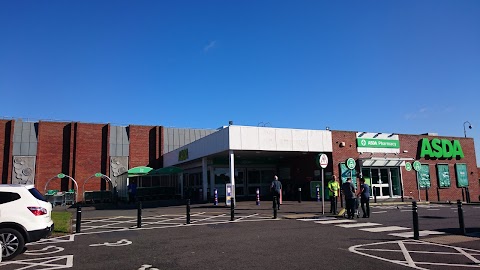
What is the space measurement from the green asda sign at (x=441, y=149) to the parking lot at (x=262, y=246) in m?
18.2

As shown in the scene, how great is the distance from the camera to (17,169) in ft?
118

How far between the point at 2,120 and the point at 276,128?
95.9 feet

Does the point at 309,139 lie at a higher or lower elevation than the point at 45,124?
lower

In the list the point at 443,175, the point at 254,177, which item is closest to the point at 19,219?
the point at 254,177

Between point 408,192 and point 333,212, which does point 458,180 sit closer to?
point 408,192

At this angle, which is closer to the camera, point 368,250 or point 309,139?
point 368,250

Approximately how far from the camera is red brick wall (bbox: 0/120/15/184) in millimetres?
35534

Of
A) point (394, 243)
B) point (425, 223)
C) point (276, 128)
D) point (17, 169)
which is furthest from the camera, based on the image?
point (17, 169)

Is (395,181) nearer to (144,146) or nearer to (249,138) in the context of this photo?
(249,138)

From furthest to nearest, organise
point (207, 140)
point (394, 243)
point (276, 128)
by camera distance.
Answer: point (207, 140) → point (276, 128) → point (394, 243)

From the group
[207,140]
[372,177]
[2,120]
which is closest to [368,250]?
[207,140]

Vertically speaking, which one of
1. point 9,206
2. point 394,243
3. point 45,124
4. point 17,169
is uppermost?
point 45,124

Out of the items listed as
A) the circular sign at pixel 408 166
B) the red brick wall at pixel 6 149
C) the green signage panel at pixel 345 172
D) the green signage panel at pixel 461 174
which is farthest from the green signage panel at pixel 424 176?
the red brick wall at pixel 6 149

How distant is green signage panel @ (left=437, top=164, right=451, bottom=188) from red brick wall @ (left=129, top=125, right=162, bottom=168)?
27968mm
